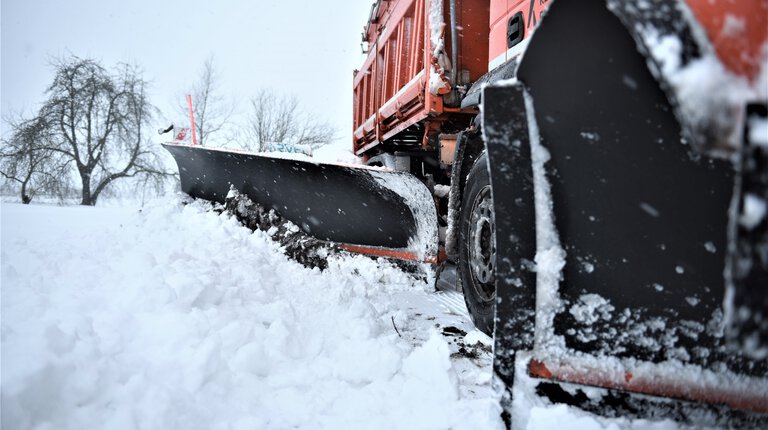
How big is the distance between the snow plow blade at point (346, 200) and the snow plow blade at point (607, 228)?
6.60 feet

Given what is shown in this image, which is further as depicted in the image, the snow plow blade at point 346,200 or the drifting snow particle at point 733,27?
the snow plow blade at point 346,200

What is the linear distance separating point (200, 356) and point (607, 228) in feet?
4.85

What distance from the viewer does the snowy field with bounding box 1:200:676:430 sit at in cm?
130

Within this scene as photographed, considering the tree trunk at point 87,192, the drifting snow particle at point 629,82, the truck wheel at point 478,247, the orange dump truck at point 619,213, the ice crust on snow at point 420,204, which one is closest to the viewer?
the orange dump truck at point 619,213

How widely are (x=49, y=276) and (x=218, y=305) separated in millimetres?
927

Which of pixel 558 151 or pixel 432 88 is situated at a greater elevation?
pixel 432 88

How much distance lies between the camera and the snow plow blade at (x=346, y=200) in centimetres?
338

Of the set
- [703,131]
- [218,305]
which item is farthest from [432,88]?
[703,131]

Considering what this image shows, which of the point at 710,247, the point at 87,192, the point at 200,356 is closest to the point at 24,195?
the point at 87,192

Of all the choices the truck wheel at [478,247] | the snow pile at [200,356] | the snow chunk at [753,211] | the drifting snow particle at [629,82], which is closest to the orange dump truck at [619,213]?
the drifting snow particle at [629,82]

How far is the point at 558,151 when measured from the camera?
1.25 metres

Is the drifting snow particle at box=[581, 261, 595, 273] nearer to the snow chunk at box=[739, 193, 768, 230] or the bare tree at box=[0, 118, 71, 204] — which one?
the snow chunk at box=[739, 193, 768, 230]

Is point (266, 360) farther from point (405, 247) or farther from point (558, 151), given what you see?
point (405, 247)

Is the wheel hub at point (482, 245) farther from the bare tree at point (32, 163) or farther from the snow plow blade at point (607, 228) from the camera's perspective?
the bare tree at point (32, 163)
